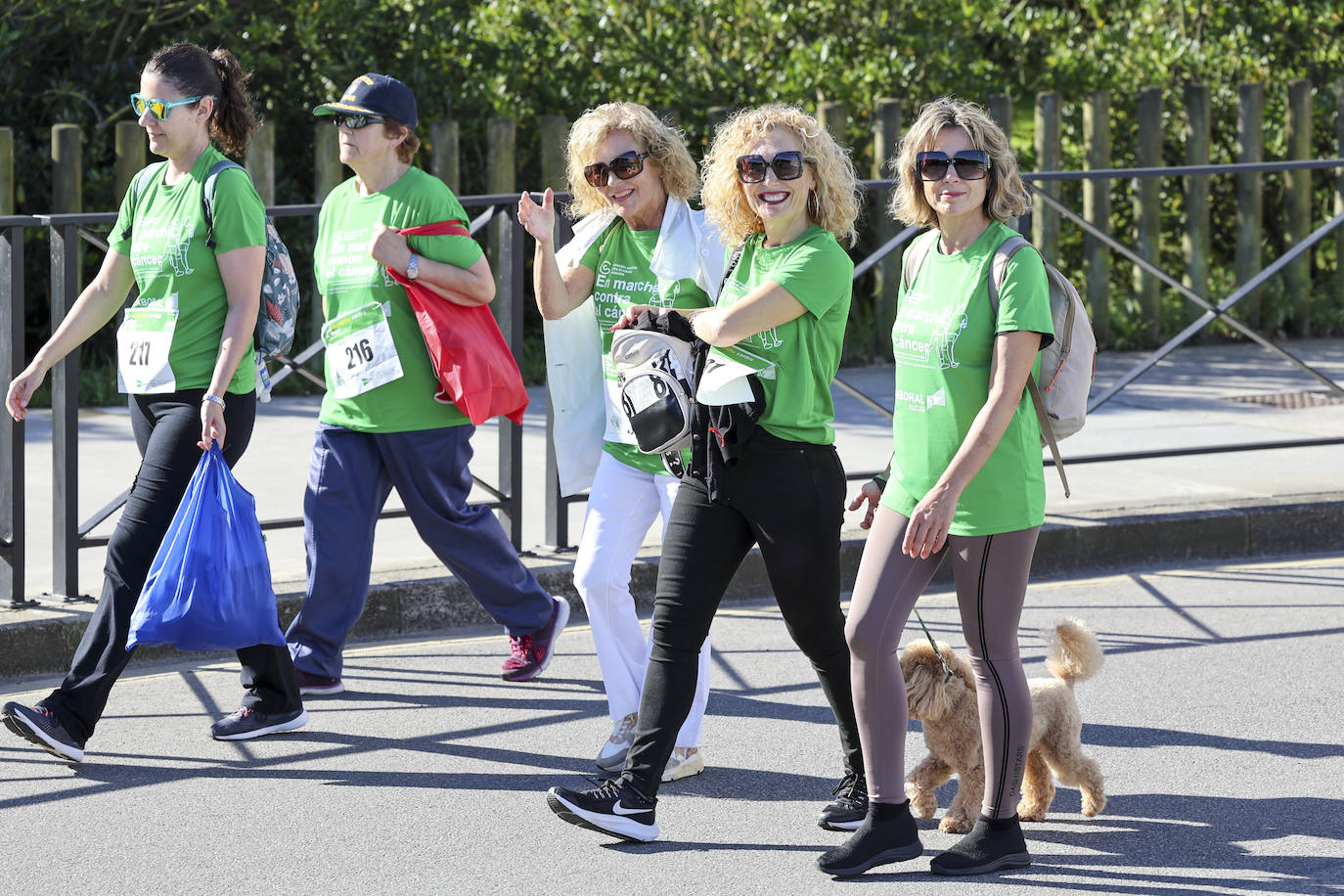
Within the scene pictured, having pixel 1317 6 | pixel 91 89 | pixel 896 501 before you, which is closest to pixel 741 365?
pixel 896 501

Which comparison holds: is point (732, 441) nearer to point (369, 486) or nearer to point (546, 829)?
point (546, 829)

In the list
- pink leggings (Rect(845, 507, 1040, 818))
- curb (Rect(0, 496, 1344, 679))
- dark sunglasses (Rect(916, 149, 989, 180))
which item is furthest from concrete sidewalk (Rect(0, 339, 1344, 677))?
dark sunglasses (Rect(916, 149, 989, 180))

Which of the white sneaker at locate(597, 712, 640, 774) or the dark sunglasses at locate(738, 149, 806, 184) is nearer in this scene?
the dark sunglasses at locate(738, 149, 806, 184)

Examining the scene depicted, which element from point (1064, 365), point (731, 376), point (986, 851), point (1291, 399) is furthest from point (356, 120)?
point (1291, 399)

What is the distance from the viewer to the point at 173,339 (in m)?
4.99

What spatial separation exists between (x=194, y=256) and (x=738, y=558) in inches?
69.0

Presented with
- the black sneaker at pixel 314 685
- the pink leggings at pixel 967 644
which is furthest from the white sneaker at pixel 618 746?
the black sneaker at pixel 314 685

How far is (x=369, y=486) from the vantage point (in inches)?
218

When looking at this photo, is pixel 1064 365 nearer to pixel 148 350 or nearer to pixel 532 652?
pixel 532 652

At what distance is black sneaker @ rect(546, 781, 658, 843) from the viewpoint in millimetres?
4328

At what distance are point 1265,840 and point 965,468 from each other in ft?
4.12

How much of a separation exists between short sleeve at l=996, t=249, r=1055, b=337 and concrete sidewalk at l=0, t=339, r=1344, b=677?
3.03 m

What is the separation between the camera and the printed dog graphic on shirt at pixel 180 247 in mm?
4988

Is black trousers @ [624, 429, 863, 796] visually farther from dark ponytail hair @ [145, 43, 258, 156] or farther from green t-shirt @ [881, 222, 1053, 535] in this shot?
dark ponytail hair @ [145, 43, 258, 156]
